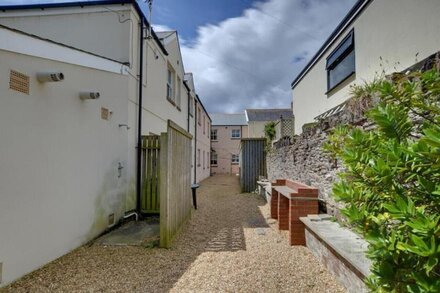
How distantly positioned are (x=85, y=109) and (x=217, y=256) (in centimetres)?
346

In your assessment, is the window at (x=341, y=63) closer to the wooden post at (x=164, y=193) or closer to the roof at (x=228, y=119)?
the wooden post at (x=164, y=193)

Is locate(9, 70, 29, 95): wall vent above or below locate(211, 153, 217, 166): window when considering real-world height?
above

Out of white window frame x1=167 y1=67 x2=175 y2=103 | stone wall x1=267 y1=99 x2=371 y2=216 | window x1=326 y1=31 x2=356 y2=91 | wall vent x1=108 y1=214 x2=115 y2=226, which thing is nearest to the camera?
stone wall x1=267 y1=99 x2=371 y2=216

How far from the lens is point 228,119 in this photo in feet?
107

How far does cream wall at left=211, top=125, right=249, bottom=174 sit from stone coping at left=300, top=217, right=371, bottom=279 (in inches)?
1000

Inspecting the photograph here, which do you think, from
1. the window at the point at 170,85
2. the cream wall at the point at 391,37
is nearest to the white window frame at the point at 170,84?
the window at the point at 170,85

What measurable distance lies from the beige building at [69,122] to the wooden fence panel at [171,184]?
4.58ft

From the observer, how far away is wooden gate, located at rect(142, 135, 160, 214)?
709 cm

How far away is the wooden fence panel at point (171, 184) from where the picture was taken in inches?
186

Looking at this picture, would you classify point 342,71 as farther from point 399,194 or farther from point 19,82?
point 19,82

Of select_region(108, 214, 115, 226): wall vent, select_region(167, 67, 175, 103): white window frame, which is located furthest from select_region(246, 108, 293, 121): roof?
select_region(108, 214, 115, 226): wall vent

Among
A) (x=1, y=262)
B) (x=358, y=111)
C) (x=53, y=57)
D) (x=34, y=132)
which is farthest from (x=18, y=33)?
(x=358, y=111)

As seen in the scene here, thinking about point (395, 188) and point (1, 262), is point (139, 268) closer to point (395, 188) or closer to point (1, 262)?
point (1, 262)

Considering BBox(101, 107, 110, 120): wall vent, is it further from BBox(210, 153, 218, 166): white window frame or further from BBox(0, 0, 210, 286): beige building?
BBox(210, 153, 218, 166): white window frame
